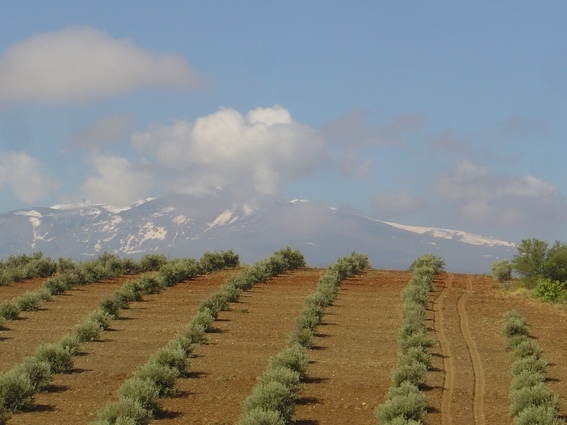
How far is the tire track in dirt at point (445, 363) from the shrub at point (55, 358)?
9.26m

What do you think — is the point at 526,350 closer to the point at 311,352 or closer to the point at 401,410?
the point at 311,352

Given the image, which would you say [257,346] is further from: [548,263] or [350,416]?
[548,263]

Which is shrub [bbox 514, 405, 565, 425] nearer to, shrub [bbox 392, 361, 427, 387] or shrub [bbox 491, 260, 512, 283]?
shrub [bbox 392, 361, 427, 387]

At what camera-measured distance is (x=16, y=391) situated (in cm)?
1839

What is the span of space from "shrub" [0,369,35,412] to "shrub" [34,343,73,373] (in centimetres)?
236

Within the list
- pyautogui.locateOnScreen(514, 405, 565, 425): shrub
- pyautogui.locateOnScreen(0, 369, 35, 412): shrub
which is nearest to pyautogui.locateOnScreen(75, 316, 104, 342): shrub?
pyautogui.locateOnScreen(0, 369, 35, 412): shrub

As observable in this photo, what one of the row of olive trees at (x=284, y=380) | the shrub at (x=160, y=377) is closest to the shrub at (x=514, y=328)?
the row of olive trees at (x=284, y=380)

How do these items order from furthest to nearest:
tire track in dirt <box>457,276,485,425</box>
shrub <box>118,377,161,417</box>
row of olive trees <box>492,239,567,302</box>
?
row of olive trees <box>492,239,567,302</box>, tire track in dirt <box>457,276,485,425</box>, shrub <box>118,377,161,417</box>

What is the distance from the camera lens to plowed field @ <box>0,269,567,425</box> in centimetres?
1834

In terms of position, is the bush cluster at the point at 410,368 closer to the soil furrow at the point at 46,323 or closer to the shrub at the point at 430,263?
the soil furrow at the point at 46,323

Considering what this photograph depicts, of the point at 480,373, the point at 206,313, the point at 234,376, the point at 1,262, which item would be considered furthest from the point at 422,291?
the point at 1,262

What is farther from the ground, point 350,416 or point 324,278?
point 324,278

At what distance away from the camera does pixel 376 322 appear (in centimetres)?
2936

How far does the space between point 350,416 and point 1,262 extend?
34.0 meters
